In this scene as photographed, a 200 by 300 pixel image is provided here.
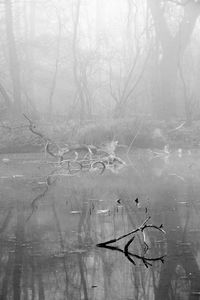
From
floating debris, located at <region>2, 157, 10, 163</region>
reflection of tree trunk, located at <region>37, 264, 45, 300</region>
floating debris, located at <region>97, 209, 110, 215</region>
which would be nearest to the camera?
reflection of tree trunk, located at <region>37, 264, 45, 300</region>

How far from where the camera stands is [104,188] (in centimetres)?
1189

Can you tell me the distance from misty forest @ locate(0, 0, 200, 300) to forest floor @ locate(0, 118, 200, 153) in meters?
0.04

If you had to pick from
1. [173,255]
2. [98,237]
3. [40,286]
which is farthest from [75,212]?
[40,286]

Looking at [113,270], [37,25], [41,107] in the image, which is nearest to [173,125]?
[41,107]

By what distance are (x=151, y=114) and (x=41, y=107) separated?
6.87m

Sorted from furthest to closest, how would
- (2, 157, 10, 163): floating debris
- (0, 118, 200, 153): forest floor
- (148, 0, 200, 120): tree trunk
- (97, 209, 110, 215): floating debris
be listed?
Answer: (148, 0, 200, 120): tree trunk, (0, 118, 200, 153): forest floor, (2, 157, 10, 163): floating debris, (97, 209, 110, 215): floating debris

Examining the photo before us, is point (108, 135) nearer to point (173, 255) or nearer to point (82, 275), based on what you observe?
point (173, 255)

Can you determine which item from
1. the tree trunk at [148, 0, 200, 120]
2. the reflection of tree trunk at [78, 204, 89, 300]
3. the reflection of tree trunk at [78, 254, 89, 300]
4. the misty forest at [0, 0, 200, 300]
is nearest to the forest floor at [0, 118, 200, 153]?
the misty forest at [0, 0, 200, 300]

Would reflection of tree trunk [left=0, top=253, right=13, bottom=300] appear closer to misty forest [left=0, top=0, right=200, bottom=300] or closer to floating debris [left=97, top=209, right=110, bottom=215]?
misty forest [left=0, top=0, right=200, bottom=300]

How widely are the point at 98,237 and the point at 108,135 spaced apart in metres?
11.5

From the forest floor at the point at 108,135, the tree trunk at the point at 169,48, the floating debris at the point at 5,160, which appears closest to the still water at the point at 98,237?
the floating debris at the point at 5,160

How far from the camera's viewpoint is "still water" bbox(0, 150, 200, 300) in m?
5.88

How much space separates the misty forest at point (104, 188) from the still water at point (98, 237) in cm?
2

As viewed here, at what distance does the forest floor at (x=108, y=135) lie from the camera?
62.7 ft
